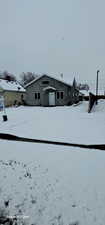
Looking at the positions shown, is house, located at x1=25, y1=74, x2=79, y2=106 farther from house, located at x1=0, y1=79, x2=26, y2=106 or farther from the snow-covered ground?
the snow-covered ground

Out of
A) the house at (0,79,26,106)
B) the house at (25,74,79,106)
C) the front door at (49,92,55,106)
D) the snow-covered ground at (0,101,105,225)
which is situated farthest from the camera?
the house at (0,79,26,106)

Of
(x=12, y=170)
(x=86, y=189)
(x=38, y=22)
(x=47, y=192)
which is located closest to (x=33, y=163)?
(x=12, y=170)

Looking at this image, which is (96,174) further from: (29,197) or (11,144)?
(11,144)

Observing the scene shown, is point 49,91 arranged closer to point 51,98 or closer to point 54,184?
point 51,98

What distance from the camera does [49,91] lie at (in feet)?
72.6

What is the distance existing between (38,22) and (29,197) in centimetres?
2899

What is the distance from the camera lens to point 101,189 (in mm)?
3338

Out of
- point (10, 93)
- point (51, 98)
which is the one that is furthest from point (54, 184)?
point (10, 93)

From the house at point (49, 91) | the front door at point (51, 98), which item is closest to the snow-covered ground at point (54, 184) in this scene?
the house at point (49, 91)

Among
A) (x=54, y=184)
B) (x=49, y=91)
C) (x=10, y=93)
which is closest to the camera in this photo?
(x=54, y=184)

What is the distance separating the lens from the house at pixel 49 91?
21.7m

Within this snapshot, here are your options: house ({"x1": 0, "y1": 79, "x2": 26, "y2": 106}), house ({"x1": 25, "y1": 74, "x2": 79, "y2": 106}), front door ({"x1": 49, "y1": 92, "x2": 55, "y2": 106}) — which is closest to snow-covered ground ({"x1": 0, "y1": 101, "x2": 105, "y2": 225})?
house ({"x1": 25, "y1": 74, "x2": 79, "y2": 106})

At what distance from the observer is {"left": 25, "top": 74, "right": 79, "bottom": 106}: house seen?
71.2 feet

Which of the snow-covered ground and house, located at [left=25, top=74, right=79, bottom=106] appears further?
house, located at [left=25, top=74, right=79, bottom=106]
